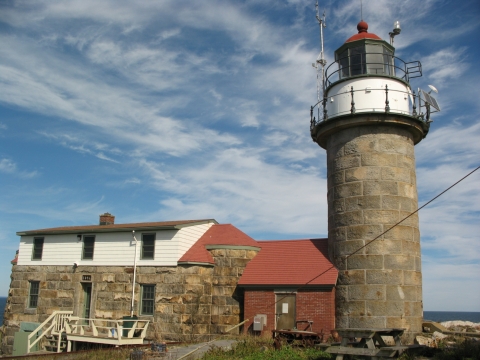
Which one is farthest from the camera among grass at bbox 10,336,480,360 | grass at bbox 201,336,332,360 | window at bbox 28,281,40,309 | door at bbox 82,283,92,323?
window at bbox 28,281,40,309

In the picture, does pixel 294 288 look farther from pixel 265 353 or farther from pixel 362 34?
pixel 362 34

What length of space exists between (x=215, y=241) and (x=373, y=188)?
7.19m

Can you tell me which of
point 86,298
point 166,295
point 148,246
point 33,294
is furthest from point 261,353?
point 33,294

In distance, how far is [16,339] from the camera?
67.4 ft

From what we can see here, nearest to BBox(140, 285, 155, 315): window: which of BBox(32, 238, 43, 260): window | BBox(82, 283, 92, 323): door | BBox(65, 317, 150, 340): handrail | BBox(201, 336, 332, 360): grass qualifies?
BBox(65, 317, 150, 340): handrail

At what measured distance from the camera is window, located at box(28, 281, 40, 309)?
22.1 meters

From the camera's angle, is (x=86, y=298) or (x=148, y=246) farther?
(x=86, y=298)

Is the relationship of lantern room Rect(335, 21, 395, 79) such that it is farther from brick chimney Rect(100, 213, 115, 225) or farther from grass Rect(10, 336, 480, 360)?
brick chimney Rect(100, 213, 115, 225)

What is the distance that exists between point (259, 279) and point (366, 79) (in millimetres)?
8548

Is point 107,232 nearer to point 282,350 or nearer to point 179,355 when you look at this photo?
point 179,355

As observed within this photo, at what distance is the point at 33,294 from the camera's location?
72.8 feet

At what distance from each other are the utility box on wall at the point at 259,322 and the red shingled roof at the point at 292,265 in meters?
1.26

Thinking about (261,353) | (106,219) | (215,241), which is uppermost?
(106,219)

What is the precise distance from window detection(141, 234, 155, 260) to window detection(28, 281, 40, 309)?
602 cm
